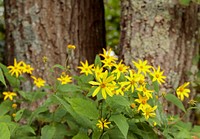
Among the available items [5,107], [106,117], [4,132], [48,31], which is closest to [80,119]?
[106,117]

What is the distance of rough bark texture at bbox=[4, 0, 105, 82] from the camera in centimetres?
316

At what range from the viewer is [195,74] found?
3047mm

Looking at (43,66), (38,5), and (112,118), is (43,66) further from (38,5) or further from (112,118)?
(112,118)

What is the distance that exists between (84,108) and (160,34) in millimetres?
1273

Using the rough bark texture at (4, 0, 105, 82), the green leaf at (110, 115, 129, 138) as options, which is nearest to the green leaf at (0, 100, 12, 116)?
the green leaf at (110, 115, 129, 138)

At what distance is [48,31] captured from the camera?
3197 millimetres

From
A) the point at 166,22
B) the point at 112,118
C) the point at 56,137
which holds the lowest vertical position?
the point at 56,137

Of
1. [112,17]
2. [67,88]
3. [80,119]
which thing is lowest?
[112,17]

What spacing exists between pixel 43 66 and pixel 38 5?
42 cm

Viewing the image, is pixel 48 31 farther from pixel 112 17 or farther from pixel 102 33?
pixel 112 17

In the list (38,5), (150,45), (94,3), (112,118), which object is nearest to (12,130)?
(112,118)

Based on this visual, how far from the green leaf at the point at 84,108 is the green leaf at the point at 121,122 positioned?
0.23 feet

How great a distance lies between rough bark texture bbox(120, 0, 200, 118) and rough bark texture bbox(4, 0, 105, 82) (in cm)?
48

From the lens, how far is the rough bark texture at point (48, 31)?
3.16 m
